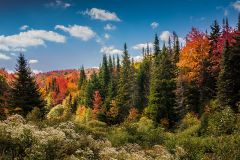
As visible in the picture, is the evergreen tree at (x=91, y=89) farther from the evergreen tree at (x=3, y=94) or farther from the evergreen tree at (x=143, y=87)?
the evergreen tree at (x=3, y=94)

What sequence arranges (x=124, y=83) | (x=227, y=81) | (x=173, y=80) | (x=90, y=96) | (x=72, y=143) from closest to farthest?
(x=72, y=143)
(x=227, y=81)
(x=173, y=80)
(x=124, y=83)
(x=90, y=96)

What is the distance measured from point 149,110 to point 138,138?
24819 millimetres

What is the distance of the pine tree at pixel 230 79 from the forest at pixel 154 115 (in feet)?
0.34

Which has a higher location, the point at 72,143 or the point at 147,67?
the point at 147,67

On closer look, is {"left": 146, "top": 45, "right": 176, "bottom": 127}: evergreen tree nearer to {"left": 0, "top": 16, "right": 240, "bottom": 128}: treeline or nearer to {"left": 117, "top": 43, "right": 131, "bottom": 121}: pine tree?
{"left": 0, "top": 16, "right": 240, "bottom": 128}: treeline

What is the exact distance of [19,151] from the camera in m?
13.0

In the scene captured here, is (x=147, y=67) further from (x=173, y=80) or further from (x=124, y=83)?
(x=173, y=80)

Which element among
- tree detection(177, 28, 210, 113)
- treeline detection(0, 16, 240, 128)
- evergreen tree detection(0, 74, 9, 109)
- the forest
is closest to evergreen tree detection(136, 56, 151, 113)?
the forest

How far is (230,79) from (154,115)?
15151 mm

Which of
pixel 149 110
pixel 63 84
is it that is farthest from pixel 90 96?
pixel 63 84

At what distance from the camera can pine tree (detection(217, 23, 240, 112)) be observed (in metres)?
36.8

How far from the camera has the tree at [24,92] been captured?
3897 centimetres

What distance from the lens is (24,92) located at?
39.6 m

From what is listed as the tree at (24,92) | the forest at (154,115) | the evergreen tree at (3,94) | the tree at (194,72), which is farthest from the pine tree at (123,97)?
the tree at (24,92)
